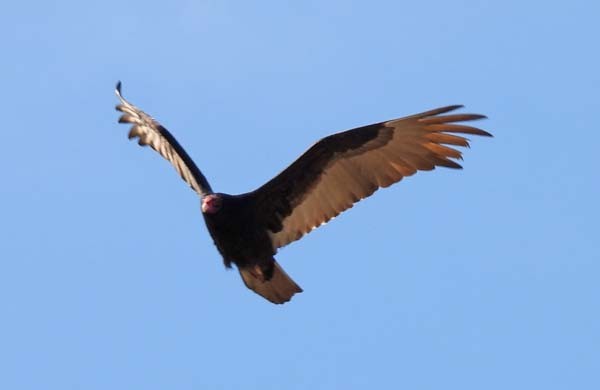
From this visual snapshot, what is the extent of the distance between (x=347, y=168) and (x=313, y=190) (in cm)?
38

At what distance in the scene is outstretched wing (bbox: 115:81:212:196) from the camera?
50.4ft

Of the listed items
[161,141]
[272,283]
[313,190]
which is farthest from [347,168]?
[161,141]

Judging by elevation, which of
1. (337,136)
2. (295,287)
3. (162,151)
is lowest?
(295,287)

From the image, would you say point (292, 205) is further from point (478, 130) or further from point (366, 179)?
point (478, 130)

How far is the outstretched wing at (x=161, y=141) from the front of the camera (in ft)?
Answer: 50.4

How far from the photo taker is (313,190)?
1476 centimetres

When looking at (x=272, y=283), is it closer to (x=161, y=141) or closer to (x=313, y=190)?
(x=313, y=190)

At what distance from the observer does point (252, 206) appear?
14719 millimetres

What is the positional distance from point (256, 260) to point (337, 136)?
1343mm

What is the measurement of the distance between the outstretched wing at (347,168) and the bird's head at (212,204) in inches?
15.2

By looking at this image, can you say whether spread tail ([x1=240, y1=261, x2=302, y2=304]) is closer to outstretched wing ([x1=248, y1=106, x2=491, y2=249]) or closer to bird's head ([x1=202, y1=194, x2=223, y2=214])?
outstretched wing ([x1=248, y1=106, x2=491, y2=249])

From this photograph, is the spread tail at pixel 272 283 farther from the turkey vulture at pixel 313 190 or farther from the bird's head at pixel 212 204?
the bird's head at pixel 212 204

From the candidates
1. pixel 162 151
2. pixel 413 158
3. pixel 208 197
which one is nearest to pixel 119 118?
pixel 162 151

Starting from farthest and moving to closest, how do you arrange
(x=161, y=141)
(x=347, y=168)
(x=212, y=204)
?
(x=161, y=141) < (x=347, y=168) < (x=212, y=204)
